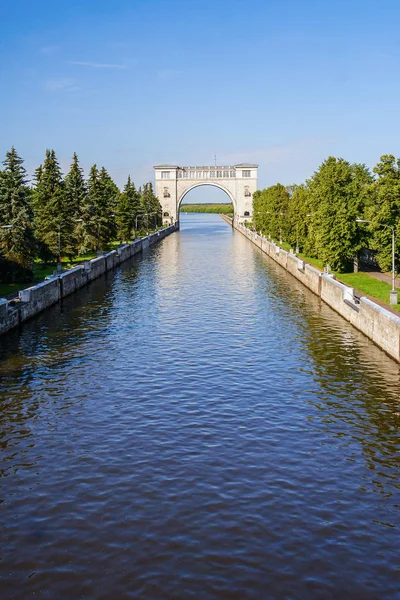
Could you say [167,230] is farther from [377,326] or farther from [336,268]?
[377,326]

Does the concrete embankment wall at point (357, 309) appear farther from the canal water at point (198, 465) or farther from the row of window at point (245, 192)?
the row of window at point (245, 192)

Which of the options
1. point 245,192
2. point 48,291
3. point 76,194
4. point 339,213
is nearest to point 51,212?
point 76,194

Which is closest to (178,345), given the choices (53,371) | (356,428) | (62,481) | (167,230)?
(53,371)

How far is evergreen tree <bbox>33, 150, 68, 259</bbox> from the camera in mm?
60969

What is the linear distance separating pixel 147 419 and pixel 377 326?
15.3 meters

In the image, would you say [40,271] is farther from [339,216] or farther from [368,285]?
[368,285]

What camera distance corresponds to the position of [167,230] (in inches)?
5773

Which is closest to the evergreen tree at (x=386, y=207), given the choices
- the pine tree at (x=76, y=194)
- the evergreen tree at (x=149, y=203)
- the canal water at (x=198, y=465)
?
the canal water at (x=198, y=465)

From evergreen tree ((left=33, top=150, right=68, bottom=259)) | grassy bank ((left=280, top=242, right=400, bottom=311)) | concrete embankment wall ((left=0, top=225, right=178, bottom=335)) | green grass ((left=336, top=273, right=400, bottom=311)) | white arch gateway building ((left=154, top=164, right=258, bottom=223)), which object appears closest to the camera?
concrete embankment wall ((left=0, top=225, right=178, bottom=335))

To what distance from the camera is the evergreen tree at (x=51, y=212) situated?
200 feet

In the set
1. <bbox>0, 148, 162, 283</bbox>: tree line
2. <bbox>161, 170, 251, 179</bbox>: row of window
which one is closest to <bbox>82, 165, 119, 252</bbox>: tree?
<bbox>0, 148, 162, 283</bbox>: tree line

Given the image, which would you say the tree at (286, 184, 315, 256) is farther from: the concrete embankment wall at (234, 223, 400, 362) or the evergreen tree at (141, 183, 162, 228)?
the evergreen tree at (141, 183, 162, 228)

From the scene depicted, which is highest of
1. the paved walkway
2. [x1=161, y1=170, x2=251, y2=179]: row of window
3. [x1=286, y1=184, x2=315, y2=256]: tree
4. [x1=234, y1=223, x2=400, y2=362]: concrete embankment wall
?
[x1=161, y1=170, x2=251, y2=179]: row of window

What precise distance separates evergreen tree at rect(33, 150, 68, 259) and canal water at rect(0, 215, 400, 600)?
27.9m
